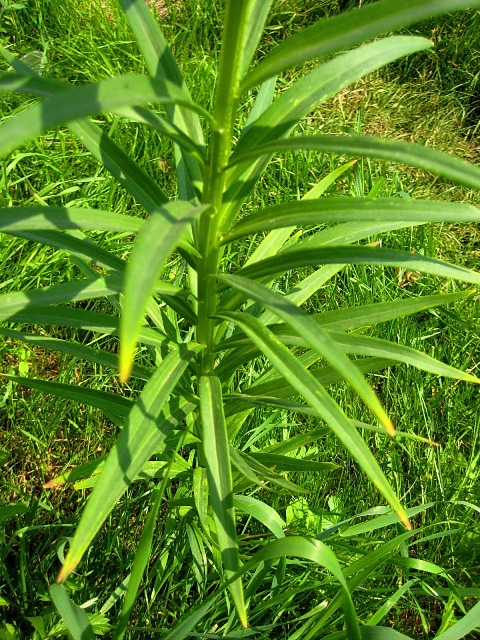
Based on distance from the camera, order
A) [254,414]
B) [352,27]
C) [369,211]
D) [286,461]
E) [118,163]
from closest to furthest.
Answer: [352,27] → [369,211] → [118,163] → [286,461] → [254,414]

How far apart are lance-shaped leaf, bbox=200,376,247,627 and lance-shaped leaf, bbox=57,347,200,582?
67 mm

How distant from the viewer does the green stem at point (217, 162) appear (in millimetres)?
825

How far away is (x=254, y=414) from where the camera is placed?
184 centimetres

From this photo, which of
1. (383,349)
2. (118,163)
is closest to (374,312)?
(383,349)

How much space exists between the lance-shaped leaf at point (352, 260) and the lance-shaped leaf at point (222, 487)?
0.24m

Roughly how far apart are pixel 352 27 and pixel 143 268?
0.37 metres

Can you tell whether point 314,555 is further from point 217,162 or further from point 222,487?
point 217,162

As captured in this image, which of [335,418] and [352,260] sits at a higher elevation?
[352,260]

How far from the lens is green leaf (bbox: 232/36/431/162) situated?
39.4 inches

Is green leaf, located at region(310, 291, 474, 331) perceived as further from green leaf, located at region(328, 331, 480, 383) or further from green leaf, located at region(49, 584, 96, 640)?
green leaf, located at region(49, 584, 96, 640)

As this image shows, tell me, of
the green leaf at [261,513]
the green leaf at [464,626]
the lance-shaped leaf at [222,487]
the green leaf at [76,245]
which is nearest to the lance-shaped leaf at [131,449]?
the lance-shaped leaf at [222,487]

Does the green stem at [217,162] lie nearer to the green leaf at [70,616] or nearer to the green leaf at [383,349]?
the green leaf at [383,349]

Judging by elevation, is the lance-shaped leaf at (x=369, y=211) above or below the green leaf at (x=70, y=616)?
above

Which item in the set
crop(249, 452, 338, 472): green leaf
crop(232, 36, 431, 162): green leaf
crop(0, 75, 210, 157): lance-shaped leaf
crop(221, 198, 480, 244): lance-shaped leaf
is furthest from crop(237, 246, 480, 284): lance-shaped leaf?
crop(249, 452, 338, 472): green leaf
